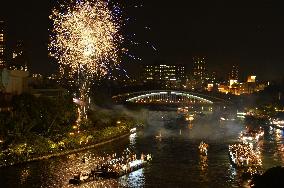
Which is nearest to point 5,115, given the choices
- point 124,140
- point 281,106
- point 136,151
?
point 136,151

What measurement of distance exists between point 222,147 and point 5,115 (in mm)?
16073

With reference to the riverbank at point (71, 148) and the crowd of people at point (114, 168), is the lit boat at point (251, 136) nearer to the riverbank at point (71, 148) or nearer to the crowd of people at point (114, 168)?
the riverbank at point (71, 148)

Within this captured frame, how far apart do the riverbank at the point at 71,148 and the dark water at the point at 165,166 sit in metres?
0.56

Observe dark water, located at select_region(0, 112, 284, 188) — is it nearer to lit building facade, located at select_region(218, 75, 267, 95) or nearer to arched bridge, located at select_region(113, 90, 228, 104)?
arched bridge, located at select_region(113, 90, 228, 104)

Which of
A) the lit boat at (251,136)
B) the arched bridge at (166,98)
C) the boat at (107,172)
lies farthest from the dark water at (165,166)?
the arched bridge at (166,98)

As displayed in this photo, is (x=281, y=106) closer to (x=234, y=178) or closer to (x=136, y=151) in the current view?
(x=136, y=151)

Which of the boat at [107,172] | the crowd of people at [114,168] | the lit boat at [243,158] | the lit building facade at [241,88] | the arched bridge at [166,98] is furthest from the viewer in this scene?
the lit building facade at [241,88]

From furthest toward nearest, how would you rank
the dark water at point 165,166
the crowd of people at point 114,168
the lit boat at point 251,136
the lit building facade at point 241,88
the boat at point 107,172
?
1. the lit building facade at point 241,88
2. the lit boat at point 251,136
3. the crowd of people at point 114,168
4. the dark water at point 165,166
5. the boat at point 107,172

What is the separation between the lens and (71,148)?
3262 centimetres

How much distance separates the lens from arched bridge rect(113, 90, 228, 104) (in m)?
75.8

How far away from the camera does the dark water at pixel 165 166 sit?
78.8ft

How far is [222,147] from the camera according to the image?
37750 mm

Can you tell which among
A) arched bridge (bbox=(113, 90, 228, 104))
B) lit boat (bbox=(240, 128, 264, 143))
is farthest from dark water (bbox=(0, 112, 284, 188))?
arched bridge (bbox=(113, 90, 228, 104))

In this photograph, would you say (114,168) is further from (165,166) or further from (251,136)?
(251,136)
